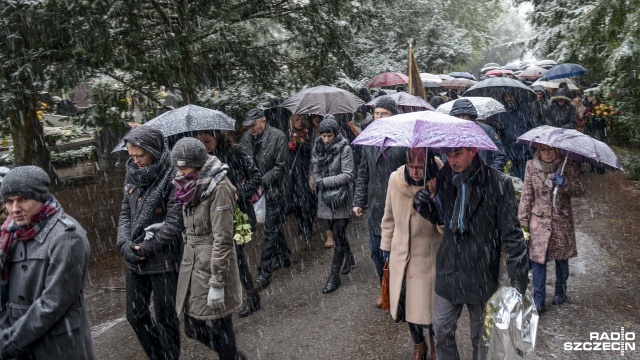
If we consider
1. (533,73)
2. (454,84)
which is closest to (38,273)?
(454,84)

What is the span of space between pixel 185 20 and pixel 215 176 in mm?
5185

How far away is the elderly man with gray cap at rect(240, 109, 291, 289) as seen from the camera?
673 centimetres

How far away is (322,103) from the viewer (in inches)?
321

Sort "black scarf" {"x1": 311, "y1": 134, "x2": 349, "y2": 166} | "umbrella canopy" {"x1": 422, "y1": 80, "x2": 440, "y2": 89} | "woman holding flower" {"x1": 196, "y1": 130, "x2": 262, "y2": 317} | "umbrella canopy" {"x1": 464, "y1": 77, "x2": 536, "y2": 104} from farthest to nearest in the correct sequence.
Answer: "umbrella canopy" {"x1": 422, "y1": 80, "x2": 440, "y2": 89} → "umbrella canopy" {"x1": 464, "y1": 77, "x2": 536, "y2": 104} → "black scarf" {"x1": 311, "y1": 134, "x2": 349, "y2": 166} → "woman holding flower" {"x1": 196, "y1": 130, "x2": 262, "y2": 317}

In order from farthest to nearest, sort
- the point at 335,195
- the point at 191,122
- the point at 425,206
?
the point at 335,195, the point at 191,122, the point at 425,206

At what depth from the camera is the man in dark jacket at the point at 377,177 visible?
5.26 metres

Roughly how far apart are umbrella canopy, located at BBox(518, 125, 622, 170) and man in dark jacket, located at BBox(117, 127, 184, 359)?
3.40 m

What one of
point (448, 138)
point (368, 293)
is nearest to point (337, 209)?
point (368, 293)

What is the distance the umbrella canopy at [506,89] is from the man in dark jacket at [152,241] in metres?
6.97

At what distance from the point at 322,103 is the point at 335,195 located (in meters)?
2.13

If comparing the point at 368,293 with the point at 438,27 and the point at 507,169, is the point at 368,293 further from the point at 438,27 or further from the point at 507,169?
the point at 438,27

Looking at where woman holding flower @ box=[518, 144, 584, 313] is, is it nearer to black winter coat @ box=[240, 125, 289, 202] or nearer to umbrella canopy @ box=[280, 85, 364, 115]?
black winter coat @ box=[240, 125, 289, 202]

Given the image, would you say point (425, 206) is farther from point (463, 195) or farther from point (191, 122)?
point (191, 122)

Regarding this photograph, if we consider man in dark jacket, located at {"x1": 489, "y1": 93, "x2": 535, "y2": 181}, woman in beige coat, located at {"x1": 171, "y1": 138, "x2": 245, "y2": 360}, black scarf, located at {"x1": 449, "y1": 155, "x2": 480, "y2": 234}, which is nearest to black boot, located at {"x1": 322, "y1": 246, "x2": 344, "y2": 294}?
woman in beige coat, located at {"x1": 171, "y1": 138, "x2": 245, "y2": 360}
